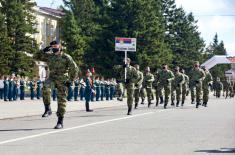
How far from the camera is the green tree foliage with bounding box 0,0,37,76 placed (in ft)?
197

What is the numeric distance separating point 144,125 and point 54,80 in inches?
97.1

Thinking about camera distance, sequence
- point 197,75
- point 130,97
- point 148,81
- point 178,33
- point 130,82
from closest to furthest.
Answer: point 130,97 → point 130,82 → point 197,75 → point 148,81 → point 178,33

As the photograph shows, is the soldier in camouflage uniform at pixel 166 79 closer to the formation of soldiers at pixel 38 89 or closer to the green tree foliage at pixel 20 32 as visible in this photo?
the formation of soldiers at pixel 38 89

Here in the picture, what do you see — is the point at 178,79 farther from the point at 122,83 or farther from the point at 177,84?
the point at 122,83

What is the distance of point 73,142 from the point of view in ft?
34.3

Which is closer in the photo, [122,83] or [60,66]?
[60,66]

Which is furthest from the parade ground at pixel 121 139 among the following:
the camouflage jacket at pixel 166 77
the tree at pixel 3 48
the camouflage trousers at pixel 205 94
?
the tree at pixel 3 48

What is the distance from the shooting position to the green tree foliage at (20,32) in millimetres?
60125

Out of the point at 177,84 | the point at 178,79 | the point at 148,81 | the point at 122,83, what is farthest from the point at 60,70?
the point at 148,81

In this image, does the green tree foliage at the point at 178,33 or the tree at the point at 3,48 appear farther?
the green tree foliage at the point at 178,33

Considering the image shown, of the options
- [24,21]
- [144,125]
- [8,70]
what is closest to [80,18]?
[24,21]

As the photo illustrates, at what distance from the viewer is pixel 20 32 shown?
6106 cm

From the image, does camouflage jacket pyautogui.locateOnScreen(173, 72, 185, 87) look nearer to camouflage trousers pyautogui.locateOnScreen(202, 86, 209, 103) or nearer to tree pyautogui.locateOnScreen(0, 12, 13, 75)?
camouflage trousers pyautogui.locateOnScreen(202, 86, 209, 103)

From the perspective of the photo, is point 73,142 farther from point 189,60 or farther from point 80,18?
point 189,60
